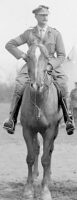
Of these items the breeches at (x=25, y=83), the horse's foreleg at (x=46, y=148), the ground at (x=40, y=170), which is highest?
the breeches at (x=25, y=83)

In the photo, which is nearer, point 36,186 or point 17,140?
point 36,186

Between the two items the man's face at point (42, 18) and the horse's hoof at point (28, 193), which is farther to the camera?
the horse's hoof at point (28, 193)

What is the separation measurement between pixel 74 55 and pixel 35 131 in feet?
114

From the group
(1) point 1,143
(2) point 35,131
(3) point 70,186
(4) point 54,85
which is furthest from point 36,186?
(1) point 1,143

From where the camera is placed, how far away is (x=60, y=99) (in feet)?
30.7

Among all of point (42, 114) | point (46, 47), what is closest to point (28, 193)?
point (42, 114)

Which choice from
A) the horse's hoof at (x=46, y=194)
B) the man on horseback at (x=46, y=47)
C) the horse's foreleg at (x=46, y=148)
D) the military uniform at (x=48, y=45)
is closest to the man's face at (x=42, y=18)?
the man on horseback at (x=46, y=47)

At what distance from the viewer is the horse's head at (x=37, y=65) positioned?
313 inches

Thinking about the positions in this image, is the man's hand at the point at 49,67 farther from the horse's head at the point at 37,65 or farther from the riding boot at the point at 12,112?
the riding boot at the point at 12,112

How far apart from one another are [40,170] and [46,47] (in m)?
3.93

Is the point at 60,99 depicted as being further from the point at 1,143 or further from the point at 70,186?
the point at 1,143

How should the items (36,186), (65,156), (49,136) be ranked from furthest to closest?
(65,156) → (36,186) → (49,136)

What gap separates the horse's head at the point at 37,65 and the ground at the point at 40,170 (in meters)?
2.52

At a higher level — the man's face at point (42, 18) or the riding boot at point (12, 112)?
the man's face at point (42, 18)
